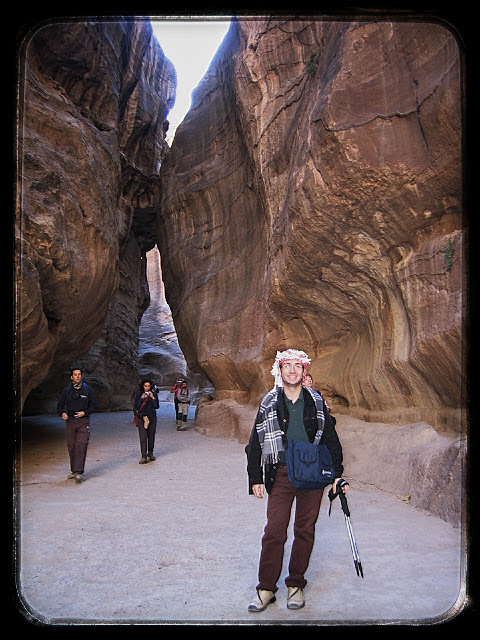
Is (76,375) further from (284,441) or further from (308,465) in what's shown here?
(308,465)

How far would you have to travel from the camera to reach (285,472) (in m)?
3.25

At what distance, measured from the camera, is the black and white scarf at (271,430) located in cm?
326

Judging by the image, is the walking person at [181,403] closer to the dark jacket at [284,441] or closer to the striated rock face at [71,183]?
the striated rock face at [71,183]

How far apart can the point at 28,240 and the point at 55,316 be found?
7.37 feet

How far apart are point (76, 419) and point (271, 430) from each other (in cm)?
511

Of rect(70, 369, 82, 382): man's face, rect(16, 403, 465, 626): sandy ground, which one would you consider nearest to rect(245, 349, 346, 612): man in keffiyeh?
rect(16, 403, 465, 626): sandy ground

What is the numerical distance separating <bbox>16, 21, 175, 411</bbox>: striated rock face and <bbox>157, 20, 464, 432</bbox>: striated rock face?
3.97 meters

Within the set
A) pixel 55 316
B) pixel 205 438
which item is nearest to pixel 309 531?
pixel 55 316

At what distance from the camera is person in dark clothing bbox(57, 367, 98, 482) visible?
736 cm

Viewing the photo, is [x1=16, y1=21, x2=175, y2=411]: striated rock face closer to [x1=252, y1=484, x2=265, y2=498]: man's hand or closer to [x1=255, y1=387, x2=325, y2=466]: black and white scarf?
[x1=255, y1=387, x2=325, y2=466]: black and white scarf

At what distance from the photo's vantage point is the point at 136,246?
27781mm

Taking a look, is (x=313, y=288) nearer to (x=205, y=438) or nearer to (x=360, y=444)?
(x=360, y=444)

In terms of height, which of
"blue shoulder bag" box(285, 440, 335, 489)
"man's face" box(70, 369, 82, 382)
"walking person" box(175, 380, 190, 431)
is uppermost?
"man's face" box(70, 369, 82, 382)

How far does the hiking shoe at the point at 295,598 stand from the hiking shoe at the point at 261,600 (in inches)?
4.2
